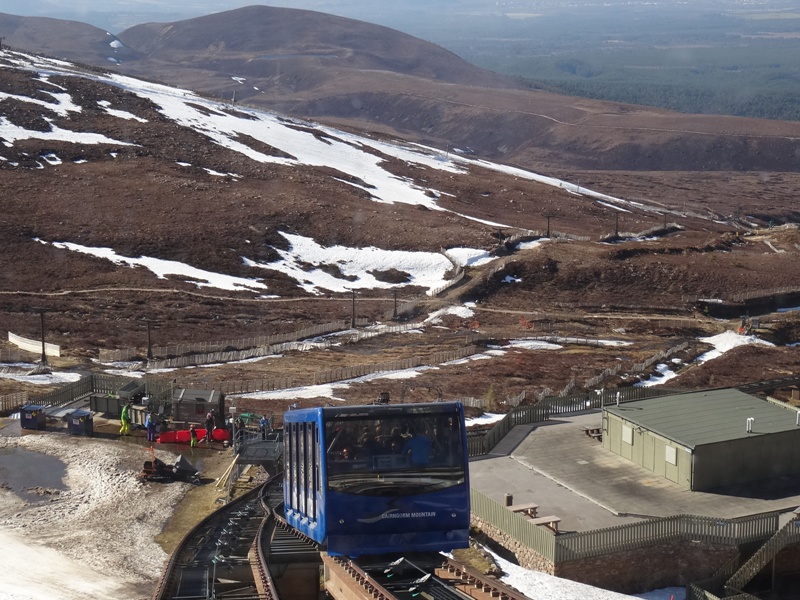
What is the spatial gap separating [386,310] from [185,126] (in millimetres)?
65536

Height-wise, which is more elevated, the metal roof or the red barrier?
the metal roof

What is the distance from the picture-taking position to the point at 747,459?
116 ft

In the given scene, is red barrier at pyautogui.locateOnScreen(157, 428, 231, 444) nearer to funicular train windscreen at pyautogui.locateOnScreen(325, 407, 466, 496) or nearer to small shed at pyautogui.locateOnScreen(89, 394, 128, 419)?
small shed at pyautogui.locateOnScreen(89, 394, 128, 419)

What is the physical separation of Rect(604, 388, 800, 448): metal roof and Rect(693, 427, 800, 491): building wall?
0.23m

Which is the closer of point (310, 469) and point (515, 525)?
point (310, 469)

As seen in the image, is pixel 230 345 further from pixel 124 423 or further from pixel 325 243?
pixel 325 243

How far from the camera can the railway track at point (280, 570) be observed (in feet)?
70.9

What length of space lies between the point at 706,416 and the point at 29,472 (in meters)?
23.0

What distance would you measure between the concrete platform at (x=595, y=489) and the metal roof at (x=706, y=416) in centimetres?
157

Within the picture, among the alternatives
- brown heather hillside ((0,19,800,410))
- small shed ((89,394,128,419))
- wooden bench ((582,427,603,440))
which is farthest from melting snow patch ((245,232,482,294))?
wooden bench ((582,427,603,440))

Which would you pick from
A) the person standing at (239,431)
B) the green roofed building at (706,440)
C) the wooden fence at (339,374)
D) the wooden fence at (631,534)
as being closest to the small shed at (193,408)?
the person standing at (239,431)

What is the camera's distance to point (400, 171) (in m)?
144

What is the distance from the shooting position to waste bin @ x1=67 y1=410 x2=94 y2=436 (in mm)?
40719

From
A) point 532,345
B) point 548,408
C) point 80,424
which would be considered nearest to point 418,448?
point 548,408
